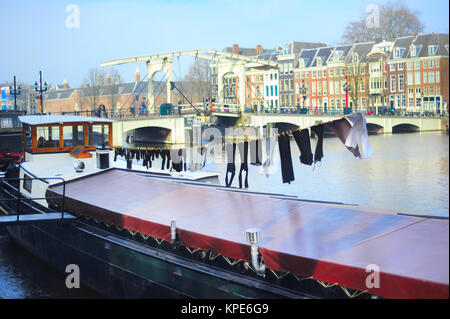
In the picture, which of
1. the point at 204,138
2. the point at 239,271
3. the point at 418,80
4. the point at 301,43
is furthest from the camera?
the point at 301,43

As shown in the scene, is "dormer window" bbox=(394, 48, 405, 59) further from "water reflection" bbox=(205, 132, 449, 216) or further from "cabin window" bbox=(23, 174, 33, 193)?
"cabin window" bbox=(23, 174, 33, 193)

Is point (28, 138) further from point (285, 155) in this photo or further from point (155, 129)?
point (155, 129)

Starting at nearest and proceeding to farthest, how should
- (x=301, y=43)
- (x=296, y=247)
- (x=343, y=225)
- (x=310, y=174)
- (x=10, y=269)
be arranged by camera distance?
(x=296, y=247)
(x=343, y=225)
(x=10, y=269)
(x=310, y=174)
(x=301, y=43)

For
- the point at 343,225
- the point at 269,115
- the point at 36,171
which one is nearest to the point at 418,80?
the point at 269,115

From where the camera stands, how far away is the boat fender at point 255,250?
706cm

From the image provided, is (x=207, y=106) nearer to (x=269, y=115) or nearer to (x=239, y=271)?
(x=269, y=115)

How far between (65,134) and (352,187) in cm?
1436

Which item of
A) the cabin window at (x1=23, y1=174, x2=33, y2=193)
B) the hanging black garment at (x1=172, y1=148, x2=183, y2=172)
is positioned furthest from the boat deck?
the hanging black garment at (x1=172, y1=148, x2=183, y2=172)

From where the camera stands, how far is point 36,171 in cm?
1511

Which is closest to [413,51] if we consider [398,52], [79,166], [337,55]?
[398,52]

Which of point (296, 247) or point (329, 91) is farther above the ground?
point (329, 91)

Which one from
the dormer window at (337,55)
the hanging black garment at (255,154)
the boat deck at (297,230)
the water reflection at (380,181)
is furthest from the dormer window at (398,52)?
the boat deck at (297,230)

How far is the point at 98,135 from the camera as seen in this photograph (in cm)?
1670
